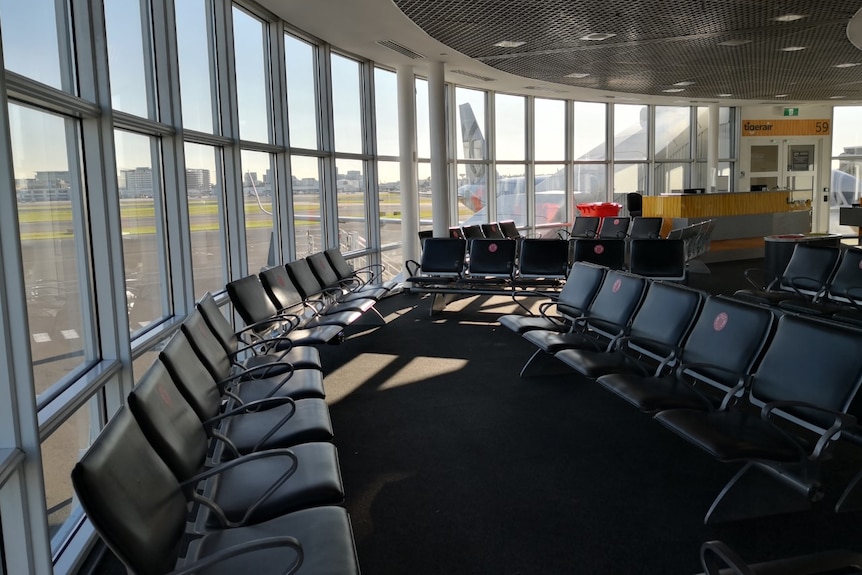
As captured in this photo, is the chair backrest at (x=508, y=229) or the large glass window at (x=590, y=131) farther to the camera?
the large glass window at (x=590, y=131)

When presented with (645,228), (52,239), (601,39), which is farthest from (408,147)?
(52,239)

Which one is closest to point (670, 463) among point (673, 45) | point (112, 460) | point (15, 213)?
point (112, 460)

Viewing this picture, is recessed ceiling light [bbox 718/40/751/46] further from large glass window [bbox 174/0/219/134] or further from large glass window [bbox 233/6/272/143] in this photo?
large glass window [bbox 174/0/219/134]

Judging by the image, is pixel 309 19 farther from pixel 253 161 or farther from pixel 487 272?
pixel 487 272

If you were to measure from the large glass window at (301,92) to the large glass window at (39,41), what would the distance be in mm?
4274

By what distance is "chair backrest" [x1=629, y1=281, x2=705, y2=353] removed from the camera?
380 centimetres

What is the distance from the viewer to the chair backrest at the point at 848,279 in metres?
5.12

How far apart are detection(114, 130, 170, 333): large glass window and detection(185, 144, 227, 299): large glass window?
611 mm

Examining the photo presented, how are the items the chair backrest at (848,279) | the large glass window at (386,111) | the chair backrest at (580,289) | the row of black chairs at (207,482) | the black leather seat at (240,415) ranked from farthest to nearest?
1. the large glass window at (386,111)
2. the chair backrest at (848,279)
3. the chair backrest at (580,289)
4. the black leather seat at (240,415)
5. the row of black chairs at (207,482)

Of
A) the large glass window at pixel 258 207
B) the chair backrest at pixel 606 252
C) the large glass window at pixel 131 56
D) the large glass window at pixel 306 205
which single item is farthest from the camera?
the large glass window at pixel 306 205

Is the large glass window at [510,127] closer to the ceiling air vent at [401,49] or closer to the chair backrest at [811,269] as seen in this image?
the ceiling air vent at [401,49]

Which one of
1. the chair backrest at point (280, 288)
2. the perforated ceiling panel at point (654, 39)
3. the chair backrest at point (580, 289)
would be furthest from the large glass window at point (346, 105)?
the chair backrest at point (580, 289)

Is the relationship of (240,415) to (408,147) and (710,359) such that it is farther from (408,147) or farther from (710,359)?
(408,147)

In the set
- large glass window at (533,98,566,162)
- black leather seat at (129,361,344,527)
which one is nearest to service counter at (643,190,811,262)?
large glass window at (533,98,566,162)
